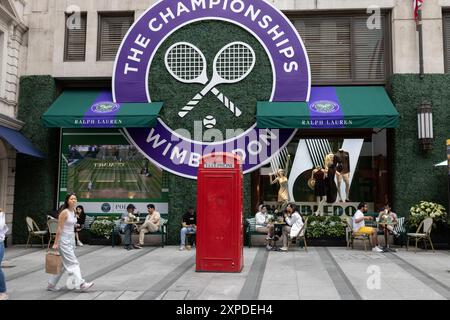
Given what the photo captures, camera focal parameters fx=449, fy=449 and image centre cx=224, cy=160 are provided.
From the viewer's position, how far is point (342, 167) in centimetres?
1590

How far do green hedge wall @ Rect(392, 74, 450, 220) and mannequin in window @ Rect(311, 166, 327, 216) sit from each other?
2.32m

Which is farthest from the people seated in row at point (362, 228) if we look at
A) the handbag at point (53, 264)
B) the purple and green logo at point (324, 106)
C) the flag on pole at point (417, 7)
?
the handbag at point (53, 264)

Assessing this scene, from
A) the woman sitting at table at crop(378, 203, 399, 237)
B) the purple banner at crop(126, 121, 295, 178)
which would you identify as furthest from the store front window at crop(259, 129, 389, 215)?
the woman sitting at table at crop(378, 203, 399, 237)

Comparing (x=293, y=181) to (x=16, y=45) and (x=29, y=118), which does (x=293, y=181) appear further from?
(x=16, y=45)

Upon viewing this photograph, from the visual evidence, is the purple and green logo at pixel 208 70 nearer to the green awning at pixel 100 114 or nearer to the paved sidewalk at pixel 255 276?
the green awning at pixel 100 114

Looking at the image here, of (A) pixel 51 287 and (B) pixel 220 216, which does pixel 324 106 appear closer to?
(B) pixel 220 216

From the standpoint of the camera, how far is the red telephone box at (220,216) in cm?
995

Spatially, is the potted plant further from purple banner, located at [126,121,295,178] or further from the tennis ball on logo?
the tennis ball on logo

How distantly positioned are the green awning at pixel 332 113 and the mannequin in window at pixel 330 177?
2.12 meters

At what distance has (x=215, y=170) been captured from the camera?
10.0m

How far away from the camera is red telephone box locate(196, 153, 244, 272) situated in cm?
995

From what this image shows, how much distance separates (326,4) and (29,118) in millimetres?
11271
